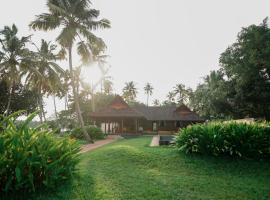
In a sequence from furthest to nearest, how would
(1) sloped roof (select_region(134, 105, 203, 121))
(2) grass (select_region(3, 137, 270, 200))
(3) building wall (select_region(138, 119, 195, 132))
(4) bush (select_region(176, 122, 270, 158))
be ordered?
(3) building wall (select_region(138, 119, 195, 132)) < (1) sloped roof (select_region(134, 105, 203, 121)) < (4) bush (select_region(176, 122, 270, 158)) < (2) grass (select_region(3, 137, 270, 200))

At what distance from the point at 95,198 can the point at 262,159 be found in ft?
21.8

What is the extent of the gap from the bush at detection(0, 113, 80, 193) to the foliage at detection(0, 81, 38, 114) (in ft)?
94.0

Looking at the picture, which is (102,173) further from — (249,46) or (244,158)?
(249,46)

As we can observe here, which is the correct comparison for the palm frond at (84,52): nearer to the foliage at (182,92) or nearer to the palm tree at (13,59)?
the palm tree at (13,59)

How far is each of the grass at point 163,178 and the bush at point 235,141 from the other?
388 mm

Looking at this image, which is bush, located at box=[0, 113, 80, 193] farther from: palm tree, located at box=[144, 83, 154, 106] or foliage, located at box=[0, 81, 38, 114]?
palm tree, located at box=[144, 83, 154, 106]

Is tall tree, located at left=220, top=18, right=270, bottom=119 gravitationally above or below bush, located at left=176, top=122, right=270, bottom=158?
above

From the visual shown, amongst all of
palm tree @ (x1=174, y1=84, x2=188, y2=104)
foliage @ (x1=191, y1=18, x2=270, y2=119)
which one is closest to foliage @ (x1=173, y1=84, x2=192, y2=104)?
palm tree @ (x1=174, y1=84, x2=188, y2=104)

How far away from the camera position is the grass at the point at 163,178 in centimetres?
579

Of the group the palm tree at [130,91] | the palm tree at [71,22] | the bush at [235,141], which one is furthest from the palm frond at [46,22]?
the palm tree at [130,91]

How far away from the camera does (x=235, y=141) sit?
371 inches

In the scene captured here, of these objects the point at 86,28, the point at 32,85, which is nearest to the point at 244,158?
the point at 86,28

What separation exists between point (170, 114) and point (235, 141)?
32.9 meters

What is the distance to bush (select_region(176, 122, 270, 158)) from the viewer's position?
9.32 metres
